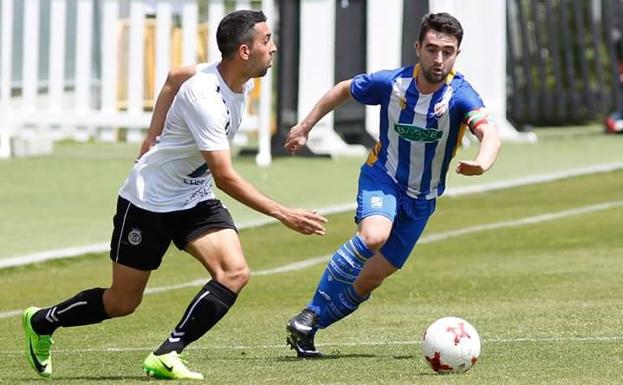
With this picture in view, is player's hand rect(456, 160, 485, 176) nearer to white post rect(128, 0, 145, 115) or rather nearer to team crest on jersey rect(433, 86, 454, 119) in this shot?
team crest on jersey rect(433, 86, 454, 119)

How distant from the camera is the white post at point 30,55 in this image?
2662 cm

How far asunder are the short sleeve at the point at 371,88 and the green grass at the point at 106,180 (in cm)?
678

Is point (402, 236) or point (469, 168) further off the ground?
point (469, 168)

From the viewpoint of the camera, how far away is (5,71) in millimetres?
26172

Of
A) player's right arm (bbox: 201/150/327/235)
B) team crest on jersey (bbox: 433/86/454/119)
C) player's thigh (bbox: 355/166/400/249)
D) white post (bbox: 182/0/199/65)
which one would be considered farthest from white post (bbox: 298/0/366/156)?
player's right arm (bbox: 201/150/327/235)

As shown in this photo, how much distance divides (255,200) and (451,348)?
1209 millimetres

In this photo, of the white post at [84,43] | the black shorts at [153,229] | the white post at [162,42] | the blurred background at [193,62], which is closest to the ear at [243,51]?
the black shorts at [153,229]

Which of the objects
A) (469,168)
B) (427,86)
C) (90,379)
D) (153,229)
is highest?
(427,86)

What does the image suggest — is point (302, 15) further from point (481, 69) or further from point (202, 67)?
point (202, 67)

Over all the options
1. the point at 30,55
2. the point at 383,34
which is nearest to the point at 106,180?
the point at 30,55

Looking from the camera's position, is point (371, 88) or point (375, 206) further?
point (371, 88)

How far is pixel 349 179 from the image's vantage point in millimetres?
22672

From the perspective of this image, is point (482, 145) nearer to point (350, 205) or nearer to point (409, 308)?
point (409, 308)

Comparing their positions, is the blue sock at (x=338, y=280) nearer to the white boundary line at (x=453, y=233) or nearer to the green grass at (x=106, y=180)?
the white boundary line at (x=453, y=233)
